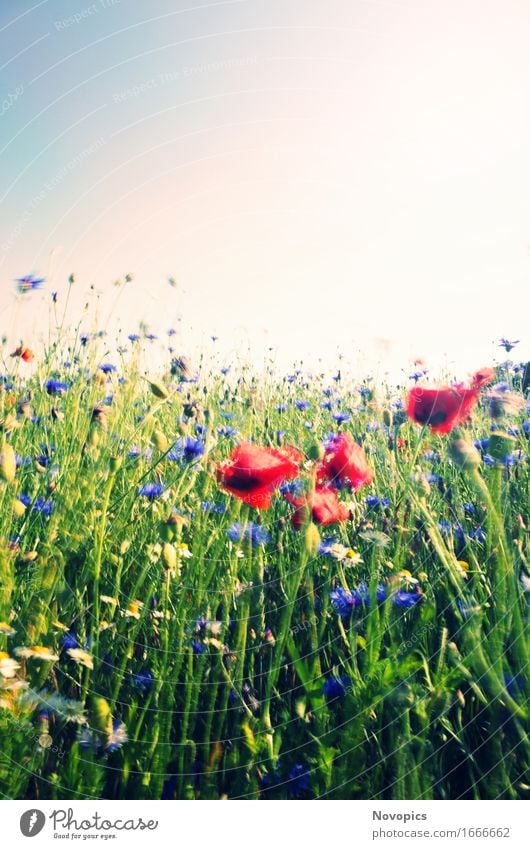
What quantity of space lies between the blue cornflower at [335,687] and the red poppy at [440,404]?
16.3 inches

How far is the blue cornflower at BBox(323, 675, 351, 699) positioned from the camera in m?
0.85

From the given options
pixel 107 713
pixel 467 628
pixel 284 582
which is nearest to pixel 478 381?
pixel 467 628

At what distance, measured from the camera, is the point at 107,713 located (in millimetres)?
722

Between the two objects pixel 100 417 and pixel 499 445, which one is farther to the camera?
pixel 100 417

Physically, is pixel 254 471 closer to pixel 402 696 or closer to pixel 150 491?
pixel 402 696

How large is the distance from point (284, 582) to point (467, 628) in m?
0.40

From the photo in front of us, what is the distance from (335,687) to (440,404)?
0.46m

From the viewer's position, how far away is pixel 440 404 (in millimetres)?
928

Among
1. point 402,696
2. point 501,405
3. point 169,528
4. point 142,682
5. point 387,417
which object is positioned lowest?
point 142,682

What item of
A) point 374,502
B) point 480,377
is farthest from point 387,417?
point 480,377

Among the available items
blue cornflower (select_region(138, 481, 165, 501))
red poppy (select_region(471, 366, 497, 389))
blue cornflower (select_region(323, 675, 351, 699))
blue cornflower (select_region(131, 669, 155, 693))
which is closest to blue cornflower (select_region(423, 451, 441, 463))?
red poppy (select_region(471, 366, 497, 389))

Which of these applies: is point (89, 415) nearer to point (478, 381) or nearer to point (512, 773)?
point (478, 381)

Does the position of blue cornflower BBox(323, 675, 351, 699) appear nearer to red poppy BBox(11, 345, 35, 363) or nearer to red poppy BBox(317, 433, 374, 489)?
red poppy BBox(317, 433, 374, 489)
